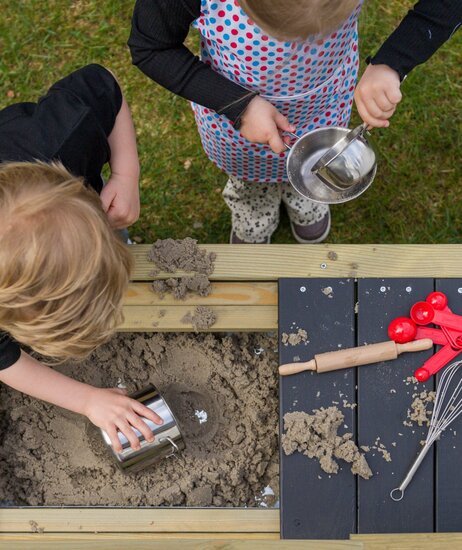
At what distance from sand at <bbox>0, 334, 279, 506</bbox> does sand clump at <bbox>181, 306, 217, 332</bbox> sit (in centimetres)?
10

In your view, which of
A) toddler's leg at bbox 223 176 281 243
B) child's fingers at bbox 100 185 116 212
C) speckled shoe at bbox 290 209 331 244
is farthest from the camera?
speckled shoe at bbox 290 209 331 244

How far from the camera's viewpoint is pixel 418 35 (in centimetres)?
132

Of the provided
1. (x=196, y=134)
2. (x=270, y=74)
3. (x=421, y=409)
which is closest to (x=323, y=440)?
(x=421, y=409)

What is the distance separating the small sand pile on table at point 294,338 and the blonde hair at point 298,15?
0.61 meters

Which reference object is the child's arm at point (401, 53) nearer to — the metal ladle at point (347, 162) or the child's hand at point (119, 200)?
the metal ladle at point (347, 162)

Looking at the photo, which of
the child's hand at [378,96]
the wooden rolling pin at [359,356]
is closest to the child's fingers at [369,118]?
the child's hand at [378,96]

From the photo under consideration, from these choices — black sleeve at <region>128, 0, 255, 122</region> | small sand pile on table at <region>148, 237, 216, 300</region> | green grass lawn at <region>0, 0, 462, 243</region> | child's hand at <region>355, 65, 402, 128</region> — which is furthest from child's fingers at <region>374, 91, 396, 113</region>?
green grass lawn at <region>0, 0, 462, 243</region>

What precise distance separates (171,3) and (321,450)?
894mm

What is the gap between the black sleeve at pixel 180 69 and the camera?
1.30 meters

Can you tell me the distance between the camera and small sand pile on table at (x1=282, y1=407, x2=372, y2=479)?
134cm

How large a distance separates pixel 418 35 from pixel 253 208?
678mm

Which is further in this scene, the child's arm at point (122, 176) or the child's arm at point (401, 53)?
the child's arm at point (122, 176)

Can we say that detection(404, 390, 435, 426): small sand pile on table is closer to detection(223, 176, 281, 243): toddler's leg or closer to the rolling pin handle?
the rolling pin handle

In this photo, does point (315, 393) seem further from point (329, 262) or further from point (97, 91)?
point (97, 91)
